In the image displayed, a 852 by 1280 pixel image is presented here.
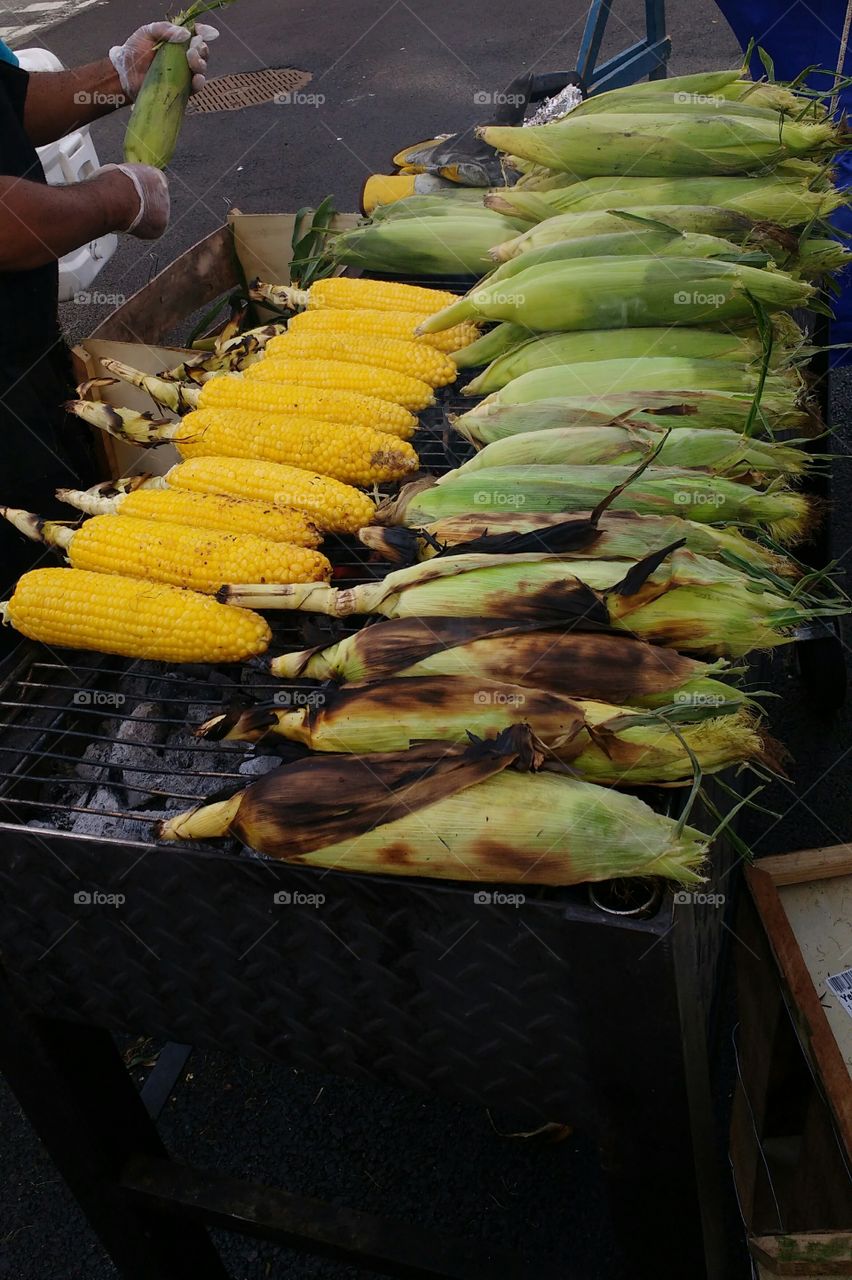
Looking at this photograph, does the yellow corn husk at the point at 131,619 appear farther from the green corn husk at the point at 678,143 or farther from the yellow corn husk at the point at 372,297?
→ the green corn husk at the point at 678,143

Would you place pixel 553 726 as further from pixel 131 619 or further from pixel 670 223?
pixel 670 223

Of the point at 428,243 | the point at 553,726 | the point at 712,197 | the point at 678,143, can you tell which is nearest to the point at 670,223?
the point at 712,197

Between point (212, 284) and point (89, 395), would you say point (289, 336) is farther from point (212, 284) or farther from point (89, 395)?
point (212, 284)

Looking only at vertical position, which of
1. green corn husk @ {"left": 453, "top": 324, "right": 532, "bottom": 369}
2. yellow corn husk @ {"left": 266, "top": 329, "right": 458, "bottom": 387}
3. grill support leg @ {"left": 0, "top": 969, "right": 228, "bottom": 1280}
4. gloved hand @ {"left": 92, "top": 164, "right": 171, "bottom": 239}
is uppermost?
gloved hand @ {"left": 92, "top": 164, "right": 171, "bottom": 239}

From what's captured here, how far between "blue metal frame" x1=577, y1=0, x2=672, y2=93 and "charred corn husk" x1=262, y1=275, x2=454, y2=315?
3.05m

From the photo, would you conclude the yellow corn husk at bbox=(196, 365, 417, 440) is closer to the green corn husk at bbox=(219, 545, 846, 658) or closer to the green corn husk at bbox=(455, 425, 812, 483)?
the green corn husk at bbox=(455, 425, 812, 483)

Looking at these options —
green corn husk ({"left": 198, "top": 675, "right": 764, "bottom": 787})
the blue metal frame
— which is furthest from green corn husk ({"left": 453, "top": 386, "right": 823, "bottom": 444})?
the blue metal frame

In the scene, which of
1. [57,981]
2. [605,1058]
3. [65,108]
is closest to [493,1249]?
[605,1058]

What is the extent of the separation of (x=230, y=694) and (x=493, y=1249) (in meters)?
1.28

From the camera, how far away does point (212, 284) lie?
4.15m

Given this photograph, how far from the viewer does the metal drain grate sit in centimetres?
1077

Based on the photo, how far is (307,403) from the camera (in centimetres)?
246

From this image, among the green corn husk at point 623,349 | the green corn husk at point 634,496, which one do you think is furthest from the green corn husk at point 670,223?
the green corn husk at point 634,496

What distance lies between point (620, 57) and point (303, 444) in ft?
16.0
